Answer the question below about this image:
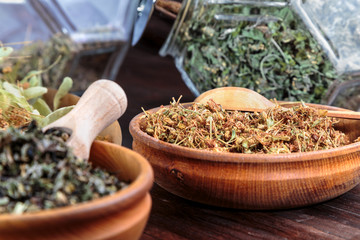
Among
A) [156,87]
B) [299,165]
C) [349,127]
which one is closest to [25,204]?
[299,165]

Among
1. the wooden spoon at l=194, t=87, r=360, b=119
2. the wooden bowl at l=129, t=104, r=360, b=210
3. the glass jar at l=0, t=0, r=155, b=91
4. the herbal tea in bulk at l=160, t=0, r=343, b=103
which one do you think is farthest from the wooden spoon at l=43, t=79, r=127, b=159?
the glass jar at l=0, t=0, r=155, b=91

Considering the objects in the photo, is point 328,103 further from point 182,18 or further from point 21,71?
point 21,71

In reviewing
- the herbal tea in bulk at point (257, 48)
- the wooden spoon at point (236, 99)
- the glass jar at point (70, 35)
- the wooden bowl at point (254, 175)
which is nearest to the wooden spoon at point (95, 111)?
the wooden bowl at point (254, 175)

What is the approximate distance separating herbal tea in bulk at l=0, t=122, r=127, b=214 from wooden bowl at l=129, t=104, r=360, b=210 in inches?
5.0

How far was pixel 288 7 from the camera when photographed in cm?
86

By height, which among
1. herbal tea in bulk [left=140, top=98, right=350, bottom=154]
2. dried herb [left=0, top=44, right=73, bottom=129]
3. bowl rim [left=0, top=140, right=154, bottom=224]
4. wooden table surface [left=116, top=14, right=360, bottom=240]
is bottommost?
dried herb [left=0, top=44, right=73, bottom=129]

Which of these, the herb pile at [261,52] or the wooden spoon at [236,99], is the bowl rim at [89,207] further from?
the herb pile at [261,52]

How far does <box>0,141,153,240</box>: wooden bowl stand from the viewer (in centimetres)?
29

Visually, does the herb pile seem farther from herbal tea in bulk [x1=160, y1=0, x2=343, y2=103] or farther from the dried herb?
the dried herb

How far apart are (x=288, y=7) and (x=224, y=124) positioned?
379 millimetres

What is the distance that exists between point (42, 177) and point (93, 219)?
0.07 m

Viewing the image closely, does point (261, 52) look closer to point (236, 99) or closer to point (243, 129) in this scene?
point (236, 99)

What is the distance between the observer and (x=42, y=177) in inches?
14.1

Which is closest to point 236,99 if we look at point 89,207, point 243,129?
point 243,129
